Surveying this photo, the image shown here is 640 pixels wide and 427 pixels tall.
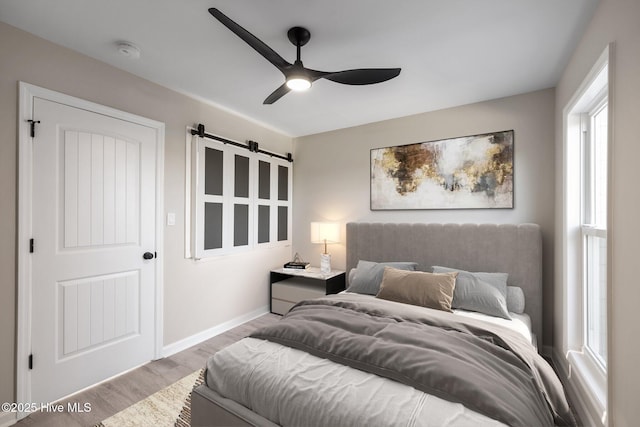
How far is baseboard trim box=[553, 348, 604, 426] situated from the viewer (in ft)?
5.47

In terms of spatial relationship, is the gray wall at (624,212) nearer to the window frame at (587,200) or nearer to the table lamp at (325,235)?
the window frame at (587,200)

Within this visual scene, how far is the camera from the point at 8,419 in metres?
1.78

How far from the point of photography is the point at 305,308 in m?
2.18

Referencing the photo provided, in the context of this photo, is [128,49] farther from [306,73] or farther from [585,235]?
[585,235]

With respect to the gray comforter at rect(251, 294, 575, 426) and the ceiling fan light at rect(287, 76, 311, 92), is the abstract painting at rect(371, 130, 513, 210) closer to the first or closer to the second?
the gray comforter at rect(251, 294, 575, 426)

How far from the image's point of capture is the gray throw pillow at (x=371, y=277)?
2.85 meters

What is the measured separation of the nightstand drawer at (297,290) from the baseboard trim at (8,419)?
240 centimetres

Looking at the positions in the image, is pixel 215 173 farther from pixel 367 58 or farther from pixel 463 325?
pixel 463 325

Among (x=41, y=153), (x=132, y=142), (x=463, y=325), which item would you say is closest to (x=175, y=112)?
(x=132, y=142)

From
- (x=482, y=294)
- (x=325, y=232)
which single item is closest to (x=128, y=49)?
(x=325, y=232)

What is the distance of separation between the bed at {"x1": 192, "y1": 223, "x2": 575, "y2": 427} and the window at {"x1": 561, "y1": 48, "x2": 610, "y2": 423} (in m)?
0.35

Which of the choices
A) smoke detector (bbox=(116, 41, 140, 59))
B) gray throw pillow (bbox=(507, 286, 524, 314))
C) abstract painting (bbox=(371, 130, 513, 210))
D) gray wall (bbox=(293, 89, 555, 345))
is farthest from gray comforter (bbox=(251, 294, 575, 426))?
smoke detector (bbox=(116, 41, 140, 59))

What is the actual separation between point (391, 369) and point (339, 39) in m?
2.00

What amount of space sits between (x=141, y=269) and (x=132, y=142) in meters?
1.09
